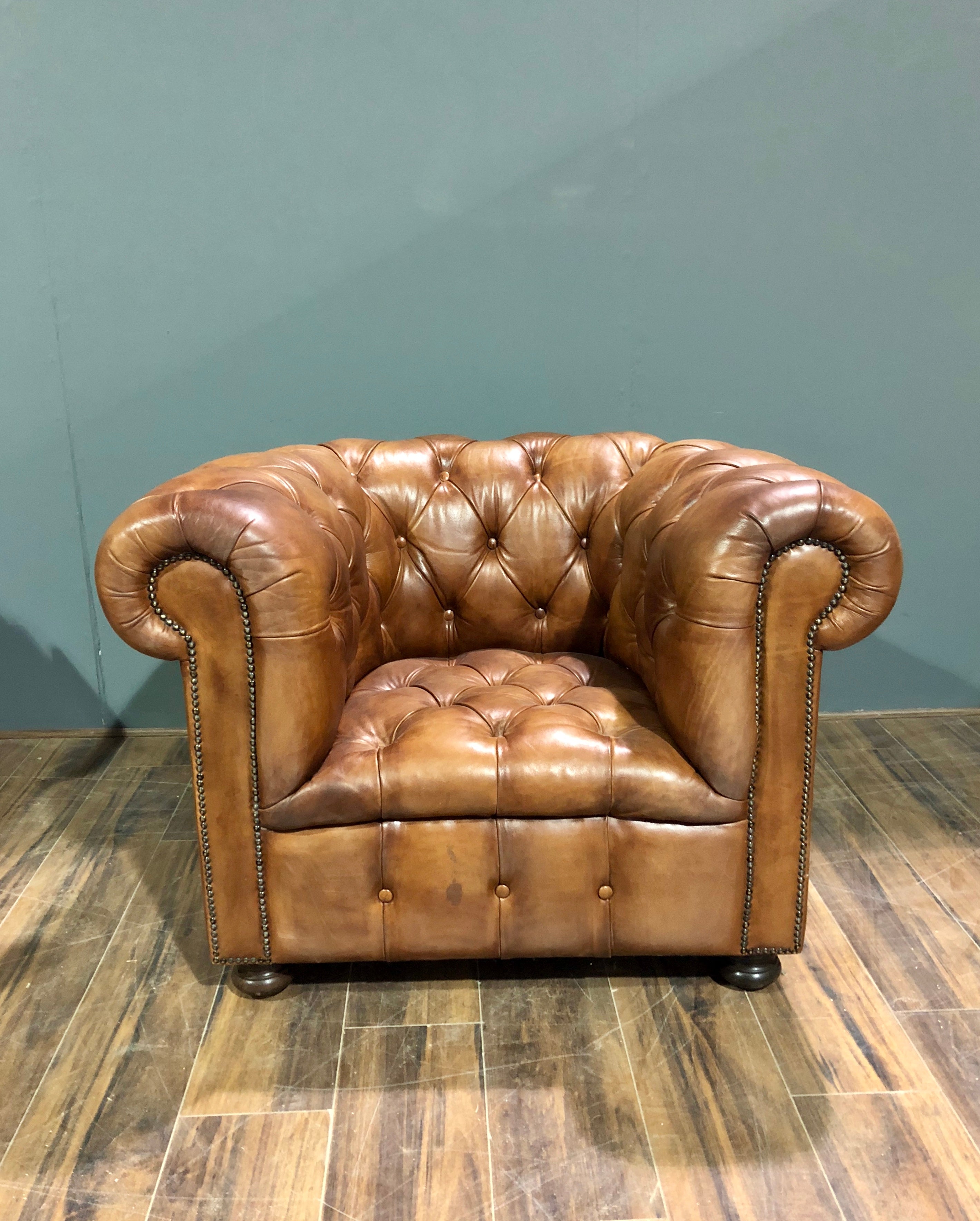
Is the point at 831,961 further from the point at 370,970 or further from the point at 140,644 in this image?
the point at 140,644

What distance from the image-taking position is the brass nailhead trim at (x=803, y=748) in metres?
1.47

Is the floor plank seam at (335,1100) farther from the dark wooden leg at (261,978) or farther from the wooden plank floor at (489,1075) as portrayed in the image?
the dark wooden leg at (261,978)

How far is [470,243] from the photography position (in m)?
2.41

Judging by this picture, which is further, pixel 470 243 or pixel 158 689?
pixel 158 689

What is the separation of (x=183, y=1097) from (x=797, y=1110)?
918 mm

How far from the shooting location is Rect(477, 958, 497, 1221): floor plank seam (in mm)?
1304

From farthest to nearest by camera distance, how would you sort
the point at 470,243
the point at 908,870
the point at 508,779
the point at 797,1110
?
the point at 470,243 → the point at 908,870 → the point at 508,779 → the point at 797,1110

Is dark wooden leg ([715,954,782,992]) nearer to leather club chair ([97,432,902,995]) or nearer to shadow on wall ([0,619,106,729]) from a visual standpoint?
leather club chair ([97,432,902,995])

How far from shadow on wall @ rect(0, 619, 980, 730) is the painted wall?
22 mm

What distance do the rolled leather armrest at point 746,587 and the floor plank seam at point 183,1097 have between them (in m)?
0.91

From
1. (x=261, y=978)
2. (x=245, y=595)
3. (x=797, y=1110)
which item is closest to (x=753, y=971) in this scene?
(x=797, y=1110)

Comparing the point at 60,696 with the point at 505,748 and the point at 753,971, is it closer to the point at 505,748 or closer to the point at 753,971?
the point at 505,748

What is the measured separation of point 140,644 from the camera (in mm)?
1490

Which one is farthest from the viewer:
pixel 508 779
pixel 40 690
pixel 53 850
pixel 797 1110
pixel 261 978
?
pixel 40 690
